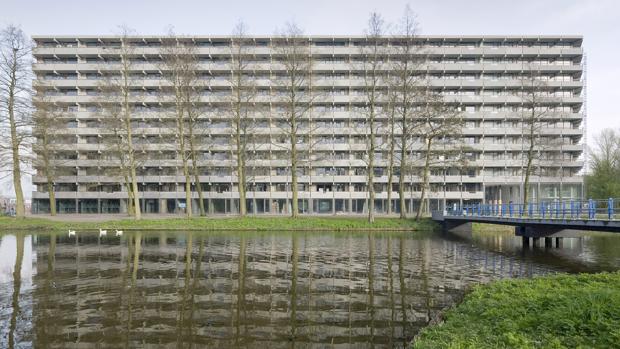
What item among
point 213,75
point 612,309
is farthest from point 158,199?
point 612,309

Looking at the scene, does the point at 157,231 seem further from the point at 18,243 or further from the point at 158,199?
the point at 158,199

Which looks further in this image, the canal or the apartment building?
the apartment building

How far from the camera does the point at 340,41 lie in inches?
2881

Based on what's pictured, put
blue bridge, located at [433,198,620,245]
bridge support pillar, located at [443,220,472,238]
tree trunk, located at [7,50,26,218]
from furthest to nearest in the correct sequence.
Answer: bridge support pillar, located at [443,220,472,238] < tree trunk, located at [7,50,26,218] < blue bridge, located at [433,198,620,245]

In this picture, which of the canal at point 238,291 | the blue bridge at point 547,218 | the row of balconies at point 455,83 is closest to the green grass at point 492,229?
the blue bridge at point 547,218

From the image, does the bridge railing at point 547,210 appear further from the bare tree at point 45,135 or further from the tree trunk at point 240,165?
the bare tree at point 45,135

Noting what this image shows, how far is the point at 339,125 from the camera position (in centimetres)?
7031

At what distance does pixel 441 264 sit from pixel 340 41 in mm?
59901

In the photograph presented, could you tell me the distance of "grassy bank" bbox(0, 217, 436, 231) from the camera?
124ft

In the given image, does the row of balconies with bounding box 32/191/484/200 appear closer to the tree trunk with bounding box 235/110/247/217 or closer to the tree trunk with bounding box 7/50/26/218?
the tree trunk with bounding box 235/110/247/217

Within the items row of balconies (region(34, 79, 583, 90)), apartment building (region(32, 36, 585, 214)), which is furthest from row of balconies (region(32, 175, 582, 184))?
row of balconies (region(34, 79, 583, 90))

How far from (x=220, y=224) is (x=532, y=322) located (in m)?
33.3

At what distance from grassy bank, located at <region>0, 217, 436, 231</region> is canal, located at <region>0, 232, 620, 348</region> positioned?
43.6 ft

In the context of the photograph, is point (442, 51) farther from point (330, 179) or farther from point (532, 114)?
point (532, 114)
